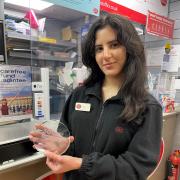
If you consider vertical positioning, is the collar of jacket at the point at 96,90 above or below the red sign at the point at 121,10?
below

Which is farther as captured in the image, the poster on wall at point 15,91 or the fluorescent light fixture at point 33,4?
the fluorescent light fixture at point 33,4

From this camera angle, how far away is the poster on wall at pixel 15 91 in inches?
51.8

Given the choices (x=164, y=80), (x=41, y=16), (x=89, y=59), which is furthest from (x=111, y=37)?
(x=164, y=80)

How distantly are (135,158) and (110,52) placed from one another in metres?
0.45

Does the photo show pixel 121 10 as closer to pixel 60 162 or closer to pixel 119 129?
pixel 119 129

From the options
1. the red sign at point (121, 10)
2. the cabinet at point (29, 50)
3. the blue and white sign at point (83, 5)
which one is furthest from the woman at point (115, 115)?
the red sign at point (121, 10)

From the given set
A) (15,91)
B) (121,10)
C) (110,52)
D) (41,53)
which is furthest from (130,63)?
(121,10)

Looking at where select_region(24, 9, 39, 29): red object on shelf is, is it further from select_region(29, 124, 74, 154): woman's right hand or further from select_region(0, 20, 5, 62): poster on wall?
select_region(29, 124, 74, 154): woman's right hand

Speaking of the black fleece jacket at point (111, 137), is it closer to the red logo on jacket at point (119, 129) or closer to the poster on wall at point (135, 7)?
the red logo on jacket at point (119, 129)

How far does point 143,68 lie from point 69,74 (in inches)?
37.4

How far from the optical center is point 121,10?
77.9 inches

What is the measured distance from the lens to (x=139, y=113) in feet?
2.73

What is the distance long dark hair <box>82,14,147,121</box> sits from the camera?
85 centimetres

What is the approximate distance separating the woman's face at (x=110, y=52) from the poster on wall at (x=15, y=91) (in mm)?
727
